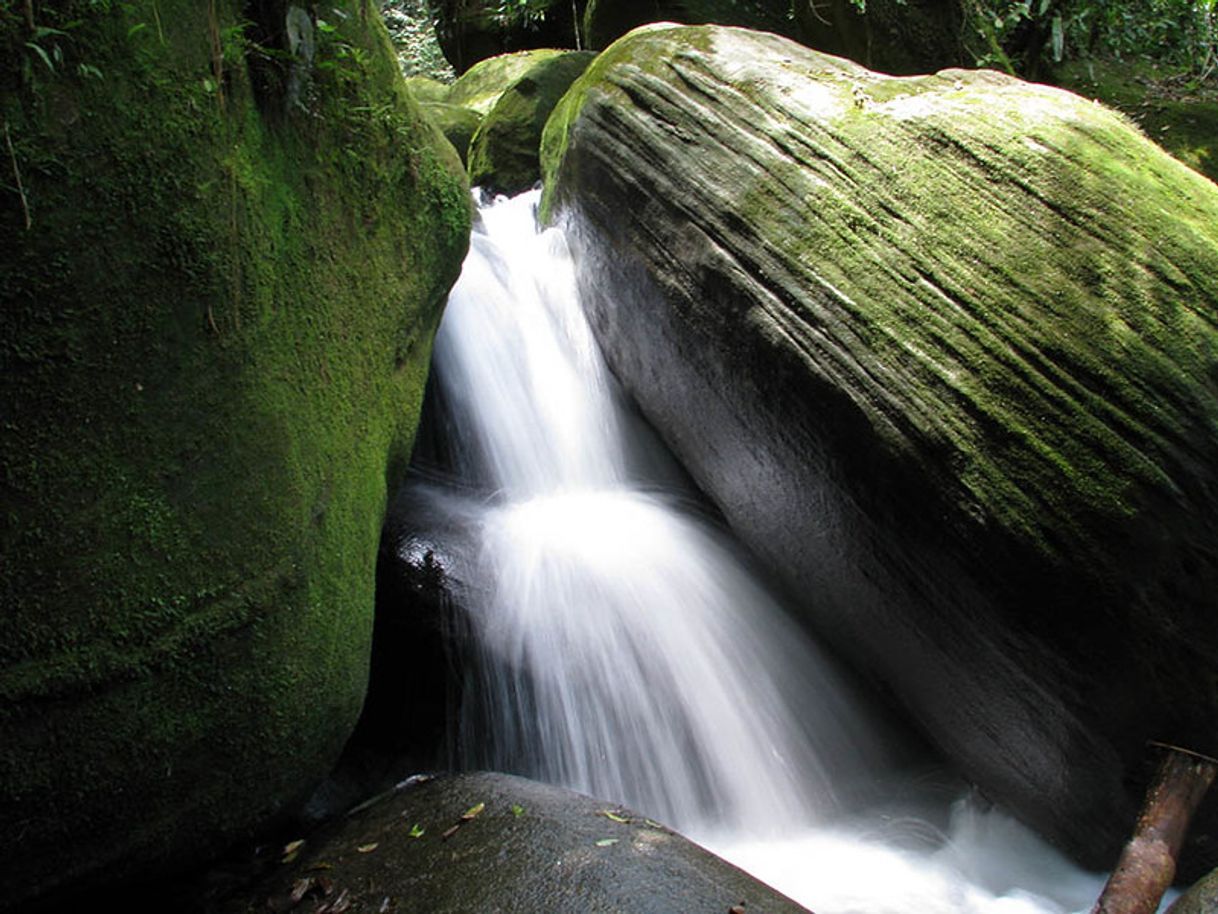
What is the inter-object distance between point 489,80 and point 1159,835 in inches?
443

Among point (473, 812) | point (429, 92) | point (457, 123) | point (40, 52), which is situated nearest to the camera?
point (40, 52)

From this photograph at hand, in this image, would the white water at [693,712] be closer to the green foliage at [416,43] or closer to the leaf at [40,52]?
the leaf at [40,52]

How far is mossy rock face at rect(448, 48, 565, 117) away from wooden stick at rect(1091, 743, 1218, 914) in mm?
10182

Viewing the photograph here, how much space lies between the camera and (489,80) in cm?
1161

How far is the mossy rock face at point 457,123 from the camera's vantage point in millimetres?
9852

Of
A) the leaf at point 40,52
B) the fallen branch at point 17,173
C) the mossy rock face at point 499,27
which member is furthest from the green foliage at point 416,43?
the fallen branch at point 17,173

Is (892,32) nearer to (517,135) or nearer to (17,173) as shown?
(517,135)

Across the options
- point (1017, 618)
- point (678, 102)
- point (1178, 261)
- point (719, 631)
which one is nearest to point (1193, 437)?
point (1178, 261)

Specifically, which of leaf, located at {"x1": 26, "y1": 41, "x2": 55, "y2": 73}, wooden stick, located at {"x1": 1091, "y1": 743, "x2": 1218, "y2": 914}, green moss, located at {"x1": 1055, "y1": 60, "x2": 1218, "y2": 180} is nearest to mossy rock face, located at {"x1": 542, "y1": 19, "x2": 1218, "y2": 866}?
wooden stick, located at {"x1": 1091, "y1": 743, "x2": 1218, "y2": 914}

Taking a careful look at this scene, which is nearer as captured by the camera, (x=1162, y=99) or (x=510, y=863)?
(x=510, y=863)

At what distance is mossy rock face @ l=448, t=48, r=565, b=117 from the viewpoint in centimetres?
1123

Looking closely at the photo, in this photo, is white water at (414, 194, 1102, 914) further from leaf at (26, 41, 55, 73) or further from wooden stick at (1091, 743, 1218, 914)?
leaf at (26, 41, 55, 73)

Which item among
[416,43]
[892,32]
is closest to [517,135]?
[892,32]

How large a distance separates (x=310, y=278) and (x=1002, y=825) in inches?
156
